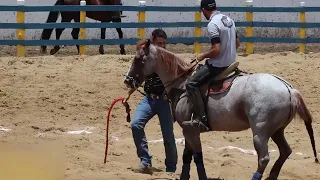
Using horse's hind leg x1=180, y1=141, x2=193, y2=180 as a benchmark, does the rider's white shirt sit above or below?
above

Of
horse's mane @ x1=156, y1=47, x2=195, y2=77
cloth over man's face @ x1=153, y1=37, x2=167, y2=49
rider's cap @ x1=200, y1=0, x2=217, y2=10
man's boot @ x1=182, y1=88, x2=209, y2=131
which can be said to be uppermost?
rider's cap @ x1=200, y1=0, x2=217, y2=10

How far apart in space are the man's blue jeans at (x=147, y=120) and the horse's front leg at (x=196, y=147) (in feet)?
2.61

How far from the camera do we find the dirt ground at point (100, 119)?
1115cm

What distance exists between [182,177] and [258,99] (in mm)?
1381

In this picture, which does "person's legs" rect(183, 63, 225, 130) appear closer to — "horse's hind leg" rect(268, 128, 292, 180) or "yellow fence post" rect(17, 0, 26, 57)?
"horse's hind leg" rect(268, 128, 292, 180)

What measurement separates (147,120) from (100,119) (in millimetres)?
3835

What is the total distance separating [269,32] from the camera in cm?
2408

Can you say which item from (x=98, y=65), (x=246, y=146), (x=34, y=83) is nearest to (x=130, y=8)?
(x=98, y=65)

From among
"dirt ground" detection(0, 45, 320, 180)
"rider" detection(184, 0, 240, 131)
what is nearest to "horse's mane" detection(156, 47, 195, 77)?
"rider" detection(184, 0, 240, 131)

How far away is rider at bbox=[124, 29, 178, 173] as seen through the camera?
1041cm

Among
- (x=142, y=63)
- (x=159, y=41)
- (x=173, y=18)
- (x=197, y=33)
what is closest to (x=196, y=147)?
(x=142, y=63)

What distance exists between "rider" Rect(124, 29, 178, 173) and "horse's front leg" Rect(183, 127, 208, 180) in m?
0.80

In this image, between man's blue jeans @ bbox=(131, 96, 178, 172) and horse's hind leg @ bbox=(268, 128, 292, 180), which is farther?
man's blue jeans @ bbox=(131, 96, 178, 172)

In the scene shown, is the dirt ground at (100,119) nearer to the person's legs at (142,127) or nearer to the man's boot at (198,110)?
the person's legs at (142,127)
